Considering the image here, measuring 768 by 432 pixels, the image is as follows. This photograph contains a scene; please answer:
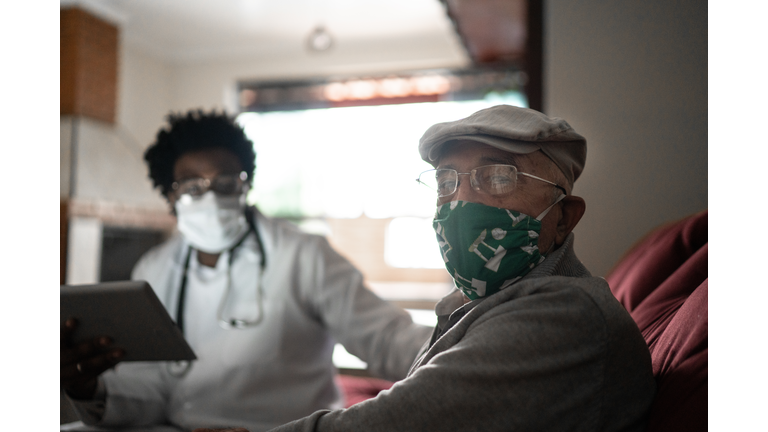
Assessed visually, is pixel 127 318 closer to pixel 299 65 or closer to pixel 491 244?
→ pixel 491 244

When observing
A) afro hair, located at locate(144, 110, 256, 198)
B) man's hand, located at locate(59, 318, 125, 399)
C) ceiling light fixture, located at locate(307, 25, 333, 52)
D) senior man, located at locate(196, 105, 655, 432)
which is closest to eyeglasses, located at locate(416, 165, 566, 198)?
senior man, located at locate(196, 105, 655, 432)

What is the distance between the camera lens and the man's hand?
1.14m

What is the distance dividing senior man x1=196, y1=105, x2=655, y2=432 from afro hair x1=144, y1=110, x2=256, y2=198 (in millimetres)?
942

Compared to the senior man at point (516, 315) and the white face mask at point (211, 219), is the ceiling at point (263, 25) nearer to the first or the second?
the white face mask at point (211, 219)

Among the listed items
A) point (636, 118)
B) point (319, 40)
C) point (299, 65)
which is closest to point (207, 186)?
point (636, 118)

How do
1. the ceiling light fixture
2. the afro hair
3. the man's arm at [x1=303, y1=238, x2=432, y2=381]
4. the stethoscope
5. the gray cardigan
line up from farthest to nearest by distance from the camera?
1. the ceiling light fixture
2. the afro hair
3. the stethoscope
4. the man's arm at [x1=303, y1=238, x2=432, y2=381]
5. the gray cardigan

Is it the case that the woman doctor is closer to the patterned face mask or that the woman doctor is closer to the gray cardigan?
the patterned face mask

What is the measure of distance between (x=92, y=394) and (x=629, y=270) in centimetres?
121

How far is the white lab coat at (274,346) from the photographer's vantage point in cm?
141

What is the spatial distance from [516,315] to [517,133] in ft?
0.78

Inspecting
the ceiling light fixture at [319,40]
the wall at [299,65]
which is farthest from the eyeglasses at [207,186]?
the wall at [299,65]

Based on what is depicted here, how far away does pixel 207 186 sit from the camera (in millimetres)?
1533

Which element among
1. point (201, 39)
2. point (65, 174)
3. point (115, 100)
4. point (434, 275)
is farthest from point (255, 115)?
point (434, 275)

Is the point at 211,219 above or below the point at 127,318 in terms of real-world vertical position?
above
